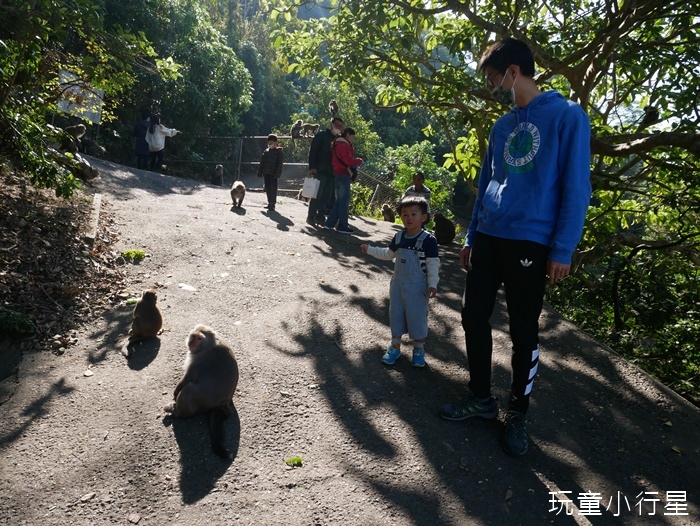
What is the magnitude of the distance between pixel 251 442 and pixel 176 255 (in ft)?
14.3

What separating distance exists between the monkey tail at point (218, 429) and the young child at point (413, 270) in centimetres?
163

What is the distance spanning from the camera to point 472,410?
12.3ft

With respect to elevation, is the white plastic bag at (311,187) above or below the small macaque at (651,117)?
below

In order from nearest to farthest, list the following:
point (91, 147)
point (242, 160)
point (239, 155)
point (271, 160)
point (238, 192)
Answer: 1. point (271, 160)
2. point (238, 192)
3. point (91, 147)
4. point (239, 155)
5. point (242, 160)

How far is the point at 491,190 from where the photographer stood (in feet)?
11.2

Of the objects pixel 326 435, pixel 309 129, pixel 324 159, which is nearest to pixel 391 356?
pixel 326 435

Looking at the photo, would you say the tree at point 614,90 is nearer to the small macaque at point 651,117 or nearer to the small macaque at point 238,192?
the small macaque at point 651,117

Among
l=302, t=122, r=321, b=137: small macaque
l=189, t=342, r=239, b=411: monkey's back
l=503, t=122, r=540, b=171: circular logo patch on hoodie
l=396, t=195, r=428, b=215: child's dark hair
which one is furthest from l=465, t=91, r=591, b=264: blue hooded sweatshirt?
l=302, t=122, r=321, b=137: small macaque

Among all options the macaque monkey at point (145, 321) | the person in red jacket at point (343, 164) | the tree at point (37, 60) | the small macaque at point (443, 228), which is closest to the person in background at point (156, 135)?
the person in red jacket at point (343, 164)

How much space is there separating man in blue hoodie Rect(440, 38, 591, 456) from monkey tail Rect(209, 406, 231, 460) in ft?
5.91

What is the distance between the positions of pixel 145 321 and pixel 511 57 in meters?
3.83

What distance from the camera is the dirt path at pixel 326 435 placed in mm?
3010

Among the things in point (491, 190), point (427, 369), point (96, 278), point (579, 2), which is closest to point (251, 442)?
point (427, 369)

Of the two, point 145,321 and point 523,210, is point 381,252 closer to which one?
point 523,210
